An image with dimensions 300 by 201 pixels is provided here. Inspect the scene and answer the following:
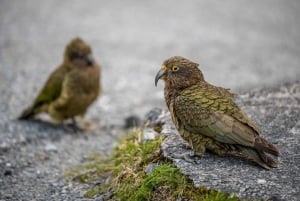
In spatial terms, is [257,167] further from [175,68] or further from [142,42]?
[142,42]

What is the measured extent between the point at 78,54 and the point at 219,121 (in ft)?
13.2

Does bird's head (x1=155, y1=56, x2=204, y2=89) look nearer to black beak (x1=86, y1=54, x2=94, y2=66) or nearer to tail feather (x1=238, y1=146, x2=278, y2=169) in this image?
tail feather (x1=238, y1=146, x2=278, y2=169)

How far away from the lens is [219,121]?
17.1ft

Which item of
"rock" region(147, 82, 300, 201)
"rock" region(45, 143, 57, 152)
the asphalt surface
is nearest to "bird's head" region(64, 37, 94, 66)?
the asphalt surface

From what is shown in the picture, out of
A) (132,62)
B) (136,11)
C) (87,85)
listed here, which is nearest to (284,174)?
(87,85)

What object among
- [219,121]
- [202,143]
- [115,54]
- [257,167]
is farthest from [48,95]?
[257,167]

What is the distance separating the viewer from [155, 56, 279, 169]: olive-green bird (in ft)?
16.7

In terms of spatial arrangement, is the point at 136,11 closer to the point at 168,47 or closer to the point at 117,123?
the point at 168,47

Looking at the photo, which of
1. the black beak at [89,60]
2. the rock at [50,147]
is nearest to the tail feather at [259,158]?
the rock at [50,147]

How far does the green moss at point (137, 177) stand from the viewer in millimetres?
5073

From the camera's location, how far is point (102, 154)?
7793 millimetres

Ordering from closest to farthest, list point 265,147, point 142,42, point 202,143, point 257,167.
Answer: point 265,147 → point 257,167 → point 202,143 → point 142,42

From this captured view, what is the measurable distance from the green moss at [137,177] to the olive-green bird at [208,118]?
40 cm

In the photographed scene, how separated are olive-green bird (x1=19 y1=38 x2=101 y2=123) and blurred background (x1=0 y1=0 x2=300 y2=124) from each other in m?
0.55
